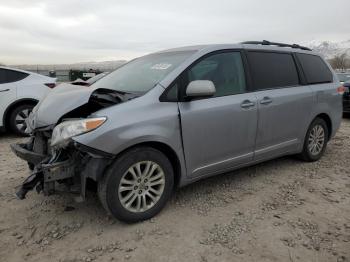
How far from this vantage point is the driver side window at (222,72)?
347cm

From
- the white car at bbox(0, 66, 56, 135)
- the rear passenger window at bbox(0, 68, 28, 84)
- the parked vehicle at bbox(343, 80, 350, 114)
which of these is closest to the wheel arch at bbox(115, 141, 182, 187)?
the white car at bbox(0, 66, 56, 135)

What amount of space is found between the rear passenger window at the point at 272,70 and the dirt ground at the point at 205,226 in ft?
4.02

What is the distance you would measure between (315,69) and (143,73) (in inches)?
106

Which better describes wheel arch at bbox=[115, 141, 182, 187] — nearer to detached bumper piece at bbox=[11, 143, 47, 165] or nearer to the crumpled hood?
the crumpled hood

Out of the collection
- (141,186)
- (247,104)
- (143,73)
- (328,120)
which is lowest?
(141,186)

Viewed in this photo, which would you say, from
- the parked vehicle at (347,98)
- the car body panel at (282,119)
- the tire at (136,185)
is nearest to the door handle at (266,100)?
the car body panel at (282,119)

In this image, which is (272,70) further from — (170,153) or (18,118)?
(18,118)

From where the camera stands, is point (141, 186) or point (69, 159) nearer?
point (69, 159)

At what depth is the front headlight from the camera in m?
2.82

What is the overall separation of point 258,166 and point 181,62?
2100 millimetres

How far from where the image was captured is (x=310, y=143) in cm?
480

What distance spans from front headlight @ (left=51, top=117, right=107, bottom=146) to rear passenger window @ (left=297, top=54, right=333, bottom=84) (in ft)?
10.3

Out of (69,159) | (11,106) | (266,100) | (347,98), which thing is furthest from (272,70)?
(347,98)

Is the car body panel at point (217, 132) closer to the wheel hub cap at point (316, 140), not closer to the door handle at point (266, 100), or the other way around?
the door handle at point (266, 100)
